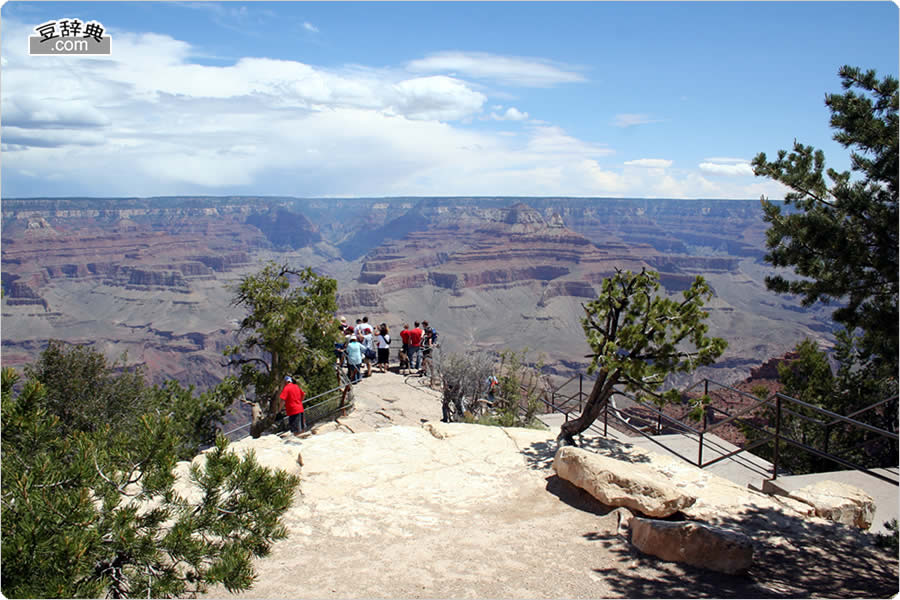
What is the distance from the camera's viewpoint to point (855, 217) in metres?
5.54

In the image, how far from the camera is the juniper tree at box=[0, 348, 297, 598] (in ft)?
11.8

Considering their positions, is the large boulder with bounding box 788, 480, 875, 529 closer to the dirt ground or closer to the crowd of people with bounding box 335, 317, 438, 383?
the dirt ground

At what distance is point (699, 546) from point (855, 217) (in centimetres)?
329

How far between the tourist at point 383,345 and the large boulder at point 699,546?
15156 mm

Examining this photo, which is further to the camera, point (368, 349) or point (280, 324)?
point (368, 349)

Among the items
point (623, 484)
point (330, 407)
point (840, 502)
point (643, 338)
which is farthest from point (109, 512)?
point (330, 407)

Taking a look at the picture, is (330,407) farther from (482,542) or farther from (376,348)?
(482,542)

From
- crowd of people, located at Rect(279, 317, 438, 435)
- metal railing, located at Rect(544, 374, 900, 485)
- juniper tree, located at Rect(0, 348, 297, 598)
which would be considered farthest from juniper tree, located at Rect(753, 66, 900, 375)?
crowd of people, located at Rect(279, 317, 438, 435)

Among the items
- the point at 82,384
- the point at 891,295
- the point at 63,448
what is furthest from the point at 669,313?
the point at 82,384

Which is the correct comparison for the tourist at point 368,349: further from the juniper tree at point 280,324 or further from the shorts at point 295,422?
the shorts at point 295,422

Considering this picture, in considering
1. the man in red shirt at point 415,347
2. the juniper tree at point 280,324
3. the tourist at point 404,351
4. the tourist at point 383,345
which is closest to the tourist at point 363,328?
the tourist at point 383,345

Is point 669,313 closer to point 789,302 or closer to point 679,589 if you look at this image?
point 679,589

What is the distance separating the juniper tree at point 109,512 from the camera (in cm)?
359

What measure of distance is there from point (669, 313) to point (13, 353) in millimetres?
144177
